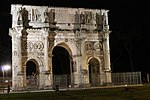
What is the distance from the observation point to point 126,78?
43969 mm

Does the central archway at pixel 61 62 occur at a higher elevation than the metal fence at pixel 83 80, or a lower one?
higher

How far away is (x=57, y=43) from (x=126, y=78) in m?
10.4

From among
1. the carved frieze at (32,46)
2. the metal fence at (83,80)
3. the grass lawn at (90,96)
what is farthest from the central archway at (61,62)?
the grass lawn at (90,96)

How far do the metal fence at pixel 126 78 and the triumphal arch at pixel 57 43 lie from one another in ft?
5.17

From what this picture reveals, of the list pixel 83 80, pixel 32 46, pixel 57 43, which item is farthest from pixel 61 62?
pixel 32 46

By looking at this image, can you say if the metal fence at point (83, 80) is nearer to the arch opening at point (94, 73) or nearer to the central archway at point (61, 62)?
the arch opening at point (94, 73)

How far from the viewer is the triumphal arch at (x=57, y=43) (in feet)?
132

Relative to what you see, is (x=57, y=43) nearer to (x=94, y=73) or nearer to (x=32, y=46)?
(x=32, y=46)

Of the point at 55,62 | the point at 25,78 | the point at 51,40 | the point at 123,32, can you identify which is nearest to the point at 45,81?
the point at 25,78

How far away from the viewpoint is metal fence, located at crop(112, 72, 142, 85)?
144 feet

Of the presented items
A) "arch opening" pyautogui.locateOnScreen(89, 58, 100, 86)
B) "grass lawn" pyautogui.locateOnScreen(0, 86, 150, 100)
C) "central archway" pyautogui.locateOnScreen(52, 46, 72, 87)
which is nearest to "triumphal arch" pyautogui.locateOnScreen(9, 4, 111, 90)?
"arch opening" pyautogui.locateOnScreen(89, 58, 100, 86)

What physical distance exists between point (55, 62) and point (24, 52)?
30846 millimetres

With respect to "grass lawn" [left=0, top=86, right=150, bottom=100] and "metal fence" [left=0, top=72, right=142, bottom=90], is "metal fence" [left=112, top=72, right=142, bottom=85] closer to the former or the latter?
"metal fence" [left=0, top=72, right=142, bottom=90]

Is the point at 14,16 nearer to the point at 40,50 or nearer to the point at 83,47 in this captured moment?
the point at 40,50
